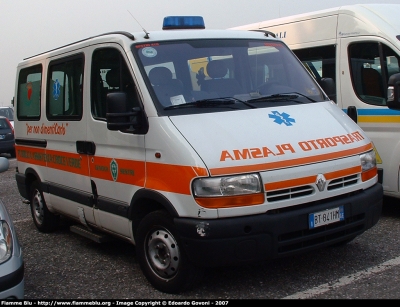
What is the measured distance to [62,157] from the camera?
6367 mm

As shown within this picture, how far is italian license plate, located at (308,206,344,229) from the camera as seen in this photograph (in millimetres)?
4527

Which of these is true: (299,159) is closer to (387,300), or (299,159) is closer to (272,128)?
(272,128)

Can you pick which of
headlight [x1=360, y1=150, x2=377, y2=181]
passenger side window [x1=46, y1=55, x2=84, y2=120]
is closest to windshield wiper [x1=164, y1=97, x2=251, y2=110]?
headlight [x1=360, y1=150, x2=377, y2=181]

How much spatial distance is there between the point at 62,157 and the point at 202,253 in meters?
2.64

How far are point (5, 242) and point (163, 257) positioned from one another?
1.27 metres

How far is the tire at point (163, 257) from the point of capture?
4578 millimetres

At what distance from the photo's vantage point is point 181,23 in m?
6.09

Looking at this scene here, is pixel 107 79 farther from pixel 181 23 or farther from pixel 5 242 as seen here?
pixel 5 242

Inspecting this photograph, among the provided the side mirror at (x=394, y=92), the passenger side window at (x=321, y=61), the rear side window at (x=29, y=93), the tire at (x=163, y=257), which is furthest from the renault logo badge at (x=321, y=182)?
the rear side window at (x=29, y=93)

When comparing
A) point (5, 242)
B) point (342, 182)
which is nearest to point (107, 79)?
point (5, 242)

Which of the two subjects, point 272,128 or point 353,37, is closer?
point 272,128

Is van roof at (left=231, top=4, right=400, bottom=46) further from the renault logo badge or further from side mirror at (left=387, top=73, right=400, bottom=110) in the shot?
the renault logo badge

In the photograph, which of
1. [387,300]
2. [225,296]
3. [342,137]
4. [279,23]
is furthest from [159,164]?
[279,23]

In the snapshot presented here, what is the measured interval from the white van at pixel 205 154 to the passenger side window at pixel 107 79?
0.7 inches
